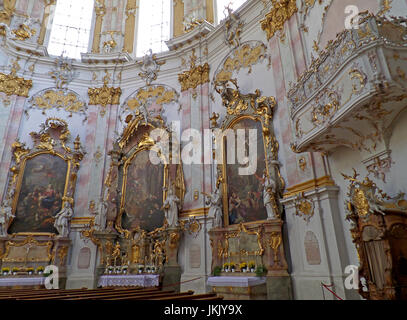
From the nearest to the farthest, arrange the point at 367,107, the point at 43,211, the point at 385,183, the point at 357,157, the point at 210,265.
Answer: the point at 367,107, the point at 385,183, the point at 357,157, the point at 210,265, the point at 43,211

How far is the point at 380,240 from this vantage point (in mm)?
4793

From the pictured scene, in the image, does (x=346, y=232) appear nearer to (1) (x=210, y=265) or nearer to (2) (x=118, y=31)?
(1) (x=210, y=265)

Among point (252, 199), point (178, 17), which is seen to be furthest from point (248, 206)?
point (178, 17)

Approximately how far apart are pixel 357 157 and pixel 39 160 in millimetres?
12173

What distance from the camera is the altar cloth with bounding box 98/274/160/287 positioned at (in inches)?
372

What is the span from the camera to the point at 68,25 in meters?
15.7

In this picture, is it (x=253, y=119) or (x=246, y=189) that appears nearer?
(x=246, y=189)

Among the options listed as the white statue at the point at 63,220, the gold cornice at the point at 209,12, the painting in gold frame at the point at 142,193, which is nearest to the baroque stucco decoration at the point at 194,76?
the gold cornice at the point at 209,12

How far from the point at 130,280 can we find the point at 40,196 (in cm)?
545

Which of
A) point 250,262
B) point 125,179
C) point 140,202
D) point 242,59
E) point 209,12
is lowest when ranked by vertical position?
point 250,262

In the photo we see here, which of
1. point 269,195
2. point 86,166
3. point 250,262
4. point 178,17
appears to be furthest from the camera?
point 178,17

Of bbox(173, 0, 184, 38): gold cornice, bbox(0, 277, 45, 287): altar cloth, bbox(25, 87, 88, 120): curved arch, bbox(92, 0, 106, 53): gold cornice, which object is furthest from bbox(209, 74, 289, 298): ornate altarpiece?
bbox(92, 0, 106, 53): gold cornice

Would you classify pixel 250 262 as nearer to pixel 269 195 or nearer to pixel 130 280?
pixel 269 195

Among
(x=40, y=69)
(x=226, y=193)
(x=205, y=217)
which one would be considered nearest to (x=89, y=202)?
(x=205, y=217)
